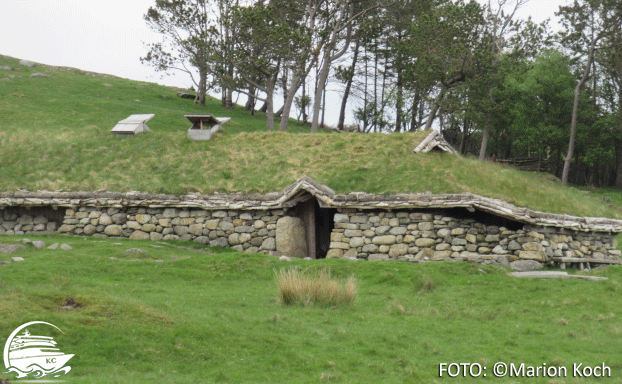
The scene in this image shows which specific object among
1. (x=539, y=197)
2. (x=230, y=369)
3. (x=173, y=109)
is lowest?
(x=230, y=369)

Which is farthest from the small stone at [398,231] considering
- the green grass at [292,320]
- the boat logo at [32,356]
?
the boat logo at [32,356]

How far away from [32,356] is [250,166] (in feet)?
45.0

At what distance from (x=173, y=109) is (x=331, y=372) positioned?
35.0m

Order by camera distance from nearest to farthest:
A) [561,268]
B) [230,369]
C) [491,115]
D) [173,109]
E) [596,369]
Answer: [230,369] < [596,369] < [561,268] < [491,115] < [173,109]

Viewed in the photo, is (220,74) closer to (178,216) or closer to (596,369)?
(178,216)

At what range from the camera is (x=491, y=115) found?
37.6m

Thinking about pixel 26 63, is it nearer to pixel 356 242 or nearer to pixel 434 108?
pixel 434 108

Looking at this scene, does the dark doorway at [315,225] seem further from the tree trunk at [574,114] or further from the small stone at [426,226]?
the tree trunk at [574,114]

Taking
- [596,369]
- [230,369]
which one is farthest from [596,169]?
[230,369]

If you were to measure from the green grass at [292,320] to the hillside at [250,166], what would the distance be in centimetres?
365

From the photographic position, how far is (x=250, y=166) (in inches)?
813

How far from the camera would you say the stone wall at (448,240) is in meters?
16.5

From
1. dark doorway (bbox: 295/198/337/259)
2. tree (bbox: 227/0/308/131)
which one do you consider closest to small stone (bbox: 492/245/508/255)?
dark doorway (bbox: 295/198/337/259)

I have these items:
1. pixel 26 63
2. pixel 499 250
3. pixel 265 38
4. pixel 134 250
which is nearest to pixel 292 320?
pixel 134 250
